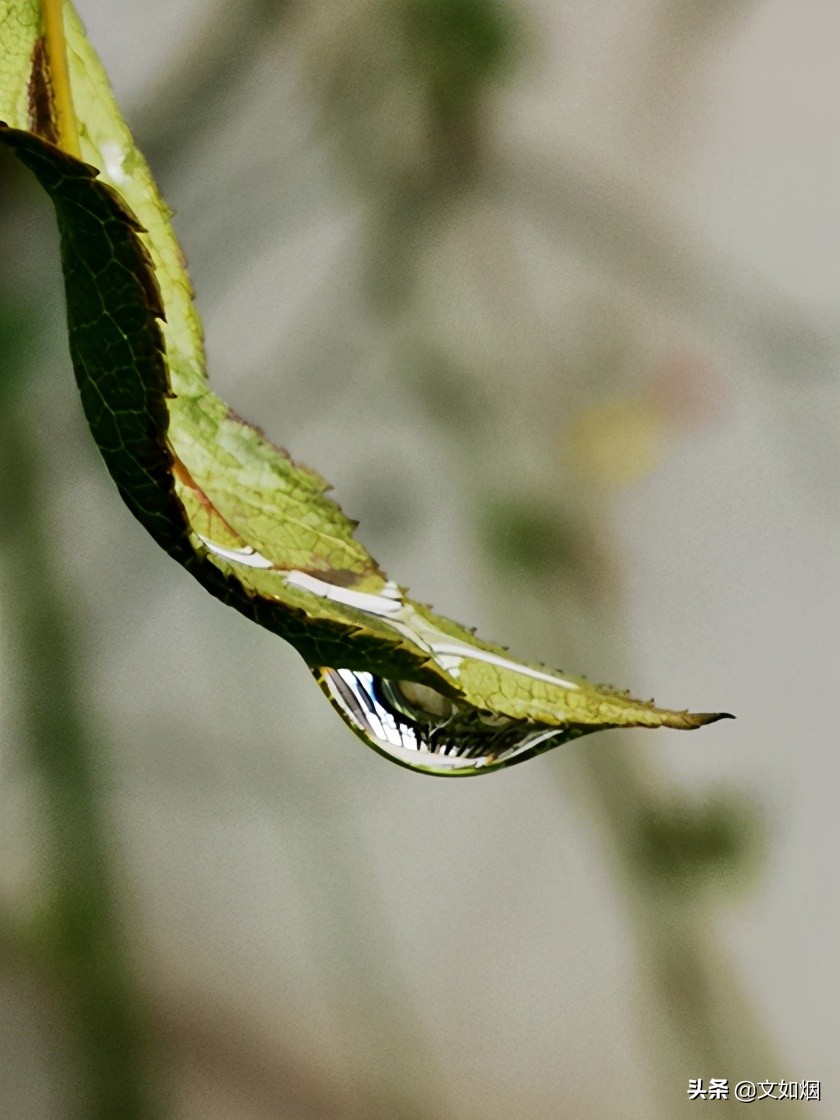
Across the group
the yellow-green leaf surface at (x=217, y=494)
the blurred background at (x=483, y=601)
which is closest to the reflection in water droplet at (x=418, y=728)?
the yellow-green leaf surface at (x=217, y=494)

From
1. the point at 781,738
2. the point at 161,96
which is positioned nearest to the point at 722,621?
the point at 781,738

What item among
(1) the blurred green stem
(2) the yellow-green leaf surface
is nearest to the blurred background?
(1) the blurred green stem

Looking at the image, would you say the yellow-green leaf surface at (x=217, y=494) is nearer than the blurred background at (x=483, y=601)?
Yes

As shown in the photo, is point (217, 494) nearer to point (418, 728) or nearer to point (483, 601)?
point (418, 728)

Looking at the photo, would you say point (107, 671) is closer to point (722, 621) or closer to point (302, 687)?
point (302, 687)

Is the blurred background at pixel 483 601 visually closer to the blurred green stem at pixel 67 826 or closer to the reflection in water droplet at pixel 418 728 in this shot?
the blurred green stem at pixel 67 826

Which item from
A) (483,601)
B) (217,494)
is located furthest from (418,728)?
(483,601)
